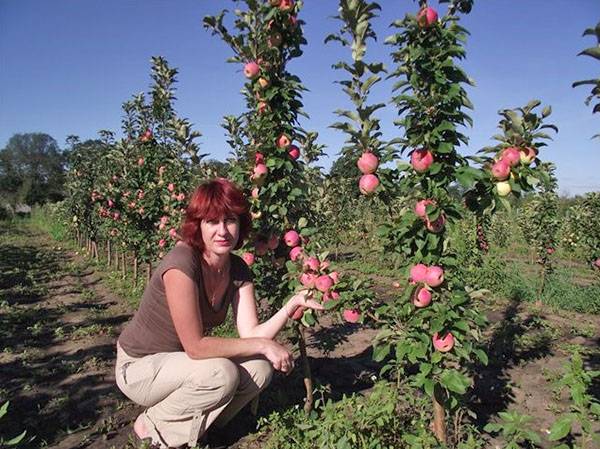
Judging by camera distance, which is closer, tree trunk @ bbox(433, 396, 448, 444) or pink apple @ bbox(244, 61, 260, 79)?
tree trunk @ bbox(433, 396, 448, 444)

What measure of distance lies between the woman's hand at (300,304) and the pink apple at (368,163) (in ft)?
2.55

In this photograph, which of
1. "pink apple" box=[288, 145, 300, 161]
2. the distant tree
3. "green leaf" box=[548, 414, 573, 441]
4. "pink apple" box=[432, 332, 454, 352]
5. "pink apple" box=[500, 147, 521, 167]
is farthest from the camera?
the distant tree

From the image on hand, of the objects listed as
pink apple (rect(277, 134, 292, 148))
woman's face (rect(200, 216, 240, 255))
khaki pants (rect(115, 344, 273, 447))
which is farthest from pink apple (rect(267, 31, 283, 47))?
khaki pants (rect(115, 344, 273, 447))

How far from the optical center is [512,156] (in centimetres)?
194

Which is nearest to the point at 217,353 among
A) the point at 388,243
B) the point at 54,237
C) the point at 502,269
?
the point at 388,243

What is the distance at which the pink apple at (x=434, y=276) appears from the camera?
200 cm

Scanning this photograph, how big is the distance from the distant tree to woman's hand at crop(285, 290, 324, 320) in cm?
6626

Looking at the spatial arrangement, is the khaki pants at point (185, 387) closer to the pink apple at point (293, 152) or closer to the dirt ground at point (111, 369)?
the dirt ground at point (111, 369)

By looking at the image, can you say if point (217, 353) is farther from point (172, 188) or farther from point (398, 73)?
point (172, 188)

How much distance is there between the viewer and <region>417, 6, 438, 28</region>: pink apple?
1956mm

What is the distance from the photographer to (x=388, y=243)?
2.23m

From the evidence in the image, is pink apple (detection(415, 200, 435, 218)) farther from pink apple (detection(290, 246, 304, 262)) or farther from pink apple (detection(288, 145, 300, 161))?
pink apple (detection(288, 145, 300, 161))

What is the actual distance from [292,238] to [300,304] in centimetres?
53

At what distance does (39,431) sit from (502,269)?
7.81 metres
